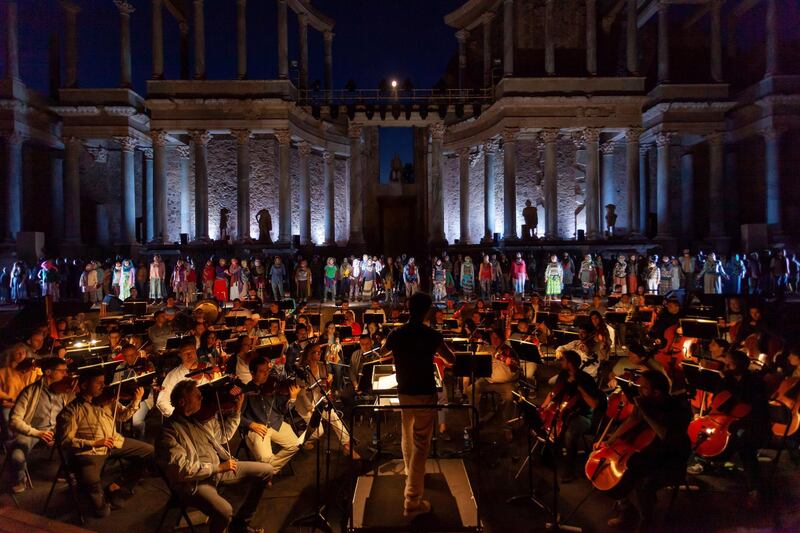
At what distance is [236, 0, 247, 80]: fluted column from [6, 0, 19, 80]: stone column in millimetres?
11807

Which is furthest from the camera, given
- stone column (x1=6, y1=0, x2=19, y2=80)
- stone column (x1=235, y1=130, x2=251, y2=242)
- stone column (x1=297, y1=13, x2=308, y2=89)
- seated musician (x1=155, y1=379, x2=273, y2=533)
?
stone column (x1=297, y1=13, x2=308, y2=89)

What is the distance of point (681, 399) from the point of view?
565 centimetres

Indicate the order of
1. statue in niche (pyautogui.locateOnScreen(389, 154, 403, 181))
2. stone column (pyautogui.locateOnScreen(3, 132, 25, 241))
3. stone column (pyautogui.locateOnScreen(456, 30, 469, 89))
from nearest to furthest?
stone column (pyautogui.locateOnScreen(3, 132, 25, 241)), stone column (pyautogui.locateOnScreen(456, 30, 469, 89)), statue in niche (pyautogui.locateOnScreen(389, 154, 403, 181))

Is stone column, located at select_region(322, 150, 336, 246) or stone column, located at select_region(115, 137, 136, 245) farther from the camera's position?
stone column, located at select_region(322, 150, 336, 246)

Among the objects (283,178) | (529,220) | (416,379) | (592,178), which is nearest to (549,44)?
(592,178)

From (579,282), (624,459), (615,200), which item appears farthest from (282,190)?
(624,459)

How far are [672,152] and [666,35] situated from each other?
7276 mm

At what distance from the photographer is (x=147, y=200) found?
3130 centimetres

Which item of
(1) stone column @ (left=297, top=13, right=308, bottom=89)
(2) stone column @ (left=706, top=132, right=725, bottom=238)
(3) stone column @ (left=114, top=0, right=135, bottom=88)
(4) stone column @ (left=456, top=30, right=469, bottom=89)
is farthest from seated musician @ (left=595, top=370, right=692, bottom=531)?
(3) stone column @ (left=114, top=0, right=135, bottom=88)

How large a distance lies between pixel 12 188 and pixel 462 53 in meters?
28.8

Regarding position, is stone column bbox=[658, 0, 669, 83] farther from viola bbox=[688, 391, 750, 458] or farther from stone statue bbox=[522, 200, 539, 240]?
viola bbox=[688, 391, 750, 458]

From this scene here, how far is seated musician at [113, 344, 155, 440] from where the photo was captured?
793 centimetres

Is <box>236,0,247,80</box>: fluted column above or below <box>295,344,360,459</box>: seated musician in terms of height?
above

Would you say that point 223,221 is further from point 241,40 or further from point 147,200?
point 241,40
